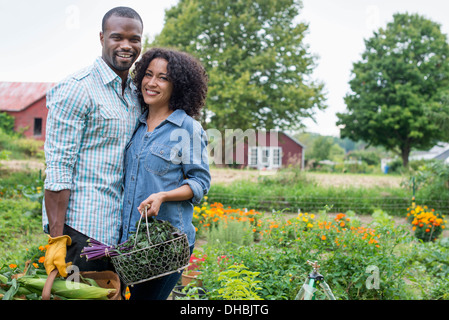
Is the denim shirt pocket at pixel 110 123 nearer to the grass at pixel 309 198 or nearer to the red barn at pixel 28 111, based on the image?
the grass at pixel 309 198

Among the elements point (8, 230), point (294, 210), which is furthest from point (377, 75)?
point (8, 230)

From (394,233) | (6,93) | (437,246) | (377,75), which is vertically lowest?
(437,246)

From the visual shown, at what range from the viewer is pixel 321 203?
8898mm

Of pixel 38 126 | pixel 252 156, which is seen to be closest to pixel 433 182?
pixel 252 156

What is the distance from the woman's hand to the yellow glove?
348 millimetres

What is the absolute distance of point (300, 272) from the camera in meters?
3.61

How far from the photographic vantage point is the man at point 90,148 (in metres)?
1.79

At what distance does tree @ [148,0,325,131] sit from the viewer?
2180 cm

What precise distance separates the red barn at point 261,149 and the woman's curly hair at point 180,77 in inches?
719

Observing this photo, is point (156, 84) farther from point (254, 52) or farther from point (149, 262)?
point (254, 52)

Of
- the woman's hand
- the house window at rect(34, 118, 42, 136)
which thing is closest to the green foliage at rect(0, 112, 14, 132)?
the house window at rect(34, 118, 42, 136)

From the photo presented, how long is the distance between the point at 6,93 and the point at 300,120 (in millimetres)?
18571

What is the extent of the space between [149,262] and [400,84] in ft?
95.9
